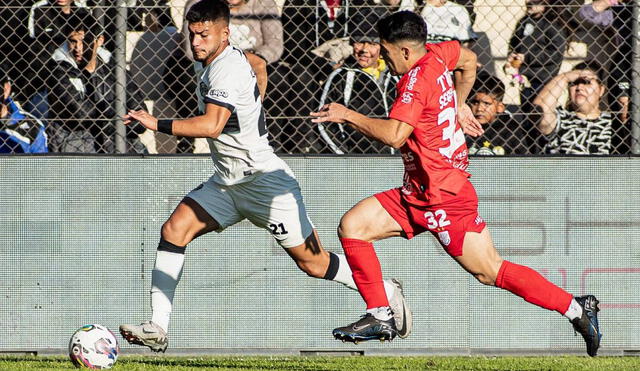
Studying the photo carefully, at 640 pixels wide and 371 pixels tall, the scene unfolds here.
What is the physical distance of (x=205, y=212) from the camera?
23.4 ft

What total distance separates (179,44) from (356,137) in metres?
1.63

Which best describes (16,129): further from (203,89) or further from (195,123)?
(195,123)

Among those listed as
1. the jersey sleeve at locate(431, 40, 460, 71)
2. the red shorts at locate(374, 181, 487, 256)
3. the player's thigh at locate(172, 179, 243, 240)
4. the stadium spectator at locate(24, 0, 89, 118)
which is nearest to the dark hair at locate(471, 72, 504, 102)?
the jersey sleeve at locate(431, 40, 460, 71)

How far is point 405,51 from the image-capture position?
656cm

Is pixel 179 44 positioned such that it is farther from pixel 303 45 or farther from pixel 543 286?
pixel 543 286

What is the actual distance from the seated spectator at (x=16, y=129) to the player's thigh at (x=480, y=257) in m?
3.82

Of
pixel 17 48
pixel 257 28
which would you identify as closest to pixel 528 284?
pixel 257 28

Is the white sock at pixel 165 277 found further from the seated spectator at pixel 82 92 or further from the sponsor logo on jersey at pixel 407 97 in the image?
the sponsor logo on jersey at pixel 407 97

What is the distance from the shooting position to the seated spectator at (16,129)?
8.57 m

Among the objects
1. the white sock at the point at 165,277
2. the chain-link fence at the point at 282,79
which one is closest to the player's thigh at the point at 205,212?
the white sock at the point at 165,277

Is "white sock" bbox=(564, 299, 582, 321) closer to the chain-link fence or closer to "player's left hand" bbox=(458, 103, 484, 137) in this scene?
"player's left hand" bbox=(458, 103, 484, 137)

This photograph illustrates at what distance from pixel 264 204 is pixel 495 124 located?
2.36 m

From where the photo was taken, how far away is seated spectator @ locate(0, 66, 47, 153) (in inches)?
337

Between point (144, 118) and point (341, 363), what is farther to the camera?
point (341, 363)
